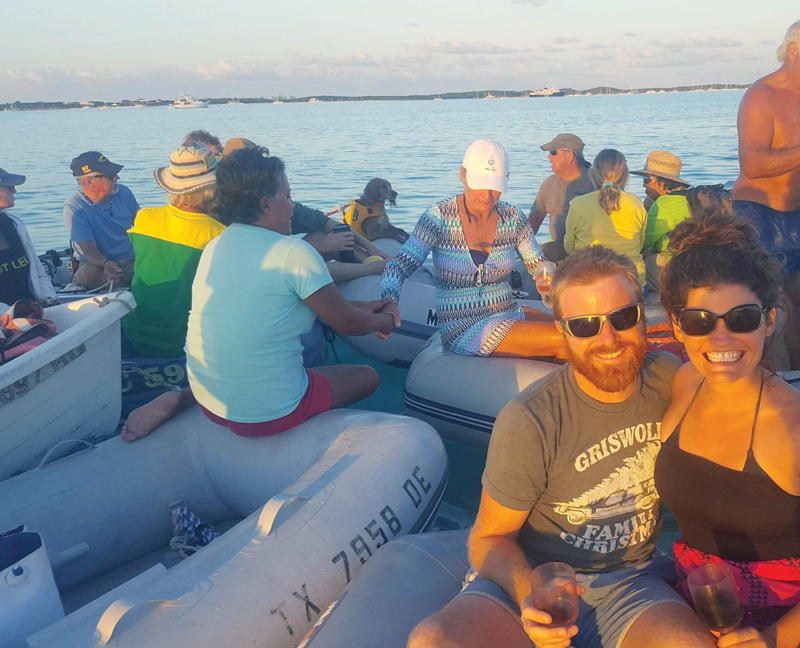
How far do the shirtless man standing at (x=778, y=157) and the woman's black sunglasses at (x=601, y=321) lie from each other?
75.6 inches

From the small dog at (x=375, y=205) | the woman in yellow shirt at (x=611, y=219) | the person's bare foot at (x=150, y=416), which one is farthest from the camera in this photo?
the small dog at (x=375, y=205)

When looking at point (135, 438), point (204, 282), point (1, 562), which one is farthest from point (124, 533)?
point (204, 282)

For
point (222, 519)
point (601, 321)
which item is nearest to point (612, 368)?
point (601, 321)

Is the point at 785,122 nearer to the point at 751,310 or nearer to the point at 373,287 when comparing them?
the point at 751,310

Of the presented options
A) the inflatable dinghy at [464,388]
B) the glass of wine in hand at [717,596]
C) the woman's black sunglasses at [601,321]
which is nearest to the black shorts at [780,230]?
the inflatable dinghy at [464,388]

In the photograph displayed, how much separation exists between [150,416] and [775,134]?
3.26m

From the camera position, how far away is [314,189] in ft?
55.8

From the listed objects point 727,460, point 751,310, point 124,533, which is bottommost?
point 124,533

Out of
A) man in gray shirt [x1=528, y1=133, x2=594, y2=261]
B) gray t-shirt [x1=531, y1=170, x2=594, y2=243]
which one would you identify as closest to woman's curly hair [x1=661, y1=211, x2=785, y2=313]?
man in gray shirt [x1=528, y1=133, x2=594, y2=261]

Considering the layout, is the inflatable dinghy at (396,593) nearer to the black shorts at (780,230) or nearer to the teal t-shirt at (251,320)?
the teal t-shirt at (251,320)

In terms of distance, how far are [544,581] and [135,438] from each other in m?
2.20

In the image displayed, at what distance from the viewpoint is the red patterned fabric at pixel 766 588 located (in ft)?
5.59

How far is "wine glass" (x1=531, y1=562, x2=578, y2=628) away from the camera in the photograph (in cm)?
155

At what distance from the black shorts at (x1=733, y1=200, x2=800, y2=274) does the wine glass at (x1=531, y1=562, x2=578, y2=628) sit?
8.66 ft
